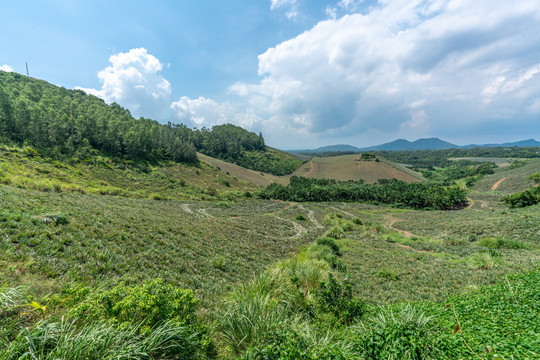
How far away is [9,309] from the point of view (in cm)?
369

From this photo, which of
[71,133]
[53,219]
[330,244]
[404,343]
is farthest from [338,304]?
[71,133]

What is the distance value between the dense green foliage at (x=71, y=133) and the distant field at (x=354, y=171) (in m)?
70.4

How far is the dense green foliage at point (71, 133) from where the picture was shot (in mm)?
54094

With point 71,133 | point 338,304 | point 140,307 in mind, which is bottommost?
point 338,304

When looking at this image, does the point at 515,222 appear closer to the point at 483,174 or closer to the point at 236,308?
the point at 236,308

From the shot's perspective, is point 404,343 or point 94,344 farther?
point 404,343

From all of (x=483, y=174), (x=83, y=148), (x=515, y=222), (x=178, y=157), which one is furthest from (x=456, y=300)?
(x=483, y=174)

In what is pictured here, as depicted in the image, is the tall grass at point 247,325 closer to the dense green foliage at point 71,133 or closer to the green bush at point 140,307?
the green bush at point 140,307

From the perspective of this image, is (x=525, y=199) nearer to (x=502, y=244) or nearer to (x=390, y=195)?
(x=390, y=195)

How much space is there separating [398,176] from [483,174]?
5016 cm

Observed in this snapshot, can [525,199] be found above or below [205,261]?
below

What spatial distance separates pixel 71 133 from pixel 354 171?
410 feet

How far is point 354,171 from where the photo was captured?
115188mm

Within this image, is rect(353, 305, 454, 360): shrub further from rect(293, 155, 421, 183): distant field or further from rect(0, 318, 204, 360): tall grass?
rect(293, 155, 421, 183): distant field
